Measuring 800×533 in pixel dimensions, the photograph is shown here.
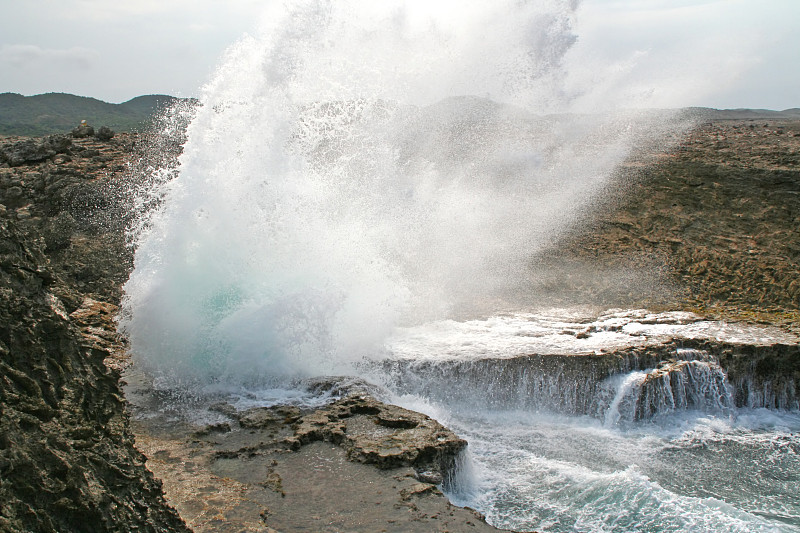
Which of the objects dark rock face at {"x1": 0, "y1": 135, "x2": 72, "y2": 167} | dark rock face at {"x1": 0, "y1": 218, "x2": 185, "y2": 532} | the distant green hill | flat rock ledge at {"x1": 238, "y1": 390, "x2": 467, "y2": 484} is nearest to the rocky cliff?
dark rock face at {"x1": 0, "y1": 218, "x2": 185, "y2": 532}

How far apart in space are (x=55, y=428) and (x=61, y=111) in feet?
194

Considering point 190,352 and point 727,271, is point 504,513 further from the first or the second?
point 727,271

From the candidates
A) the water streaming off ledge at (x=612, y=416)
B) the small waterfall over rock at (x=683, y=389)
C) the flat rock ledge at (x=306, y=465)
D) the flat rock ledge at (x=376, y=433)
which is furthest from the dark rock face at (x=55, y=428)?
the small waterfall over rock at (x=683, y=389)

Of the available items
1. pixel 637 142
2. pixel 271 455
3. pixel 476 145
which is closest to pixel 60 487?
pixel 271 455

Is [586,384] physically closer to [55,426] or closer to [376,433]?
[376,433]

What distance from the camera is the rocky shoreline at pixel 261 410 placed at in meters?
2.86

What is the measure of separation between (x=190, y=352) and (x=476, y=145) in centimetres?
924

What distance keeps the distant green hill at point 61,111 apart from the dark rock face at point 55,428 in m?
45.1

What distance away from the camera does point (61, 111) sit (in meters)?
53.6

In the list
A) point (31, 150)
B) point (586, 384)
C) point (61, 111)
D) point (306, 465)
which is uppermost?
point (61, 111)

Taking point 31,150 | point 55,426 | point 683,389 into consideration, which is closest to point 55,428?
point 55,426

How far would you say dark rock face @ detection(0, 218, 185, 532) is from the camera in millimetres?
2480

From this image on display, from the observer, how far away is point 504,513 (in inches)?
190

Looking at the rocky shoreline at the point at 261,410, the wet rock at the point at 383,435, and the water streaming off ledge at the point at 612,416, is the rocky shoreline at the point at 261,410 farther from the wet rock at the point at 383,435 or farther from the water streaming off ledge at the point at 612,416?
the water streaming off ledge at the point at 612,416
